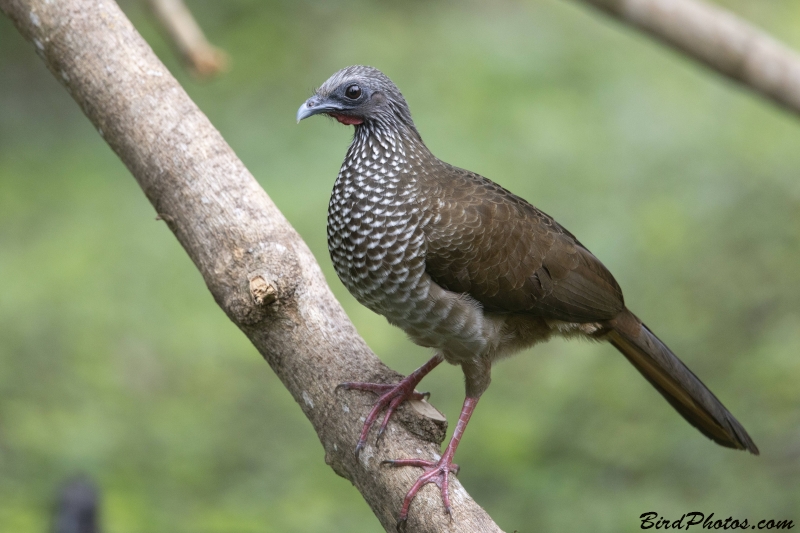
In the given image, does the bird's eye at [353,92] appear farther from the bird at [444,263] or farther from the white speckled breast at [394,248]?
the white speckled breast at [394,248]

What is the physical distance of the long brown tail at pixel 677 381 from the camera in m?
3.36

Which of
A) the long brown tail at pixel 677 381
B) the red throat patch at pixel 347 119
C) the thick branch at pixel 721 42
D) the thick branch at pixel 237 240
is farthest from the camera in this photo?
the thick branch at pixel 721 42

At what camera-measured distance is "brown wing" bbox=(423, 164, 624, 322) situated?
2.96 meters

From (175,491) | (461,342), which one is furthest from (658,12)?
(175,491)

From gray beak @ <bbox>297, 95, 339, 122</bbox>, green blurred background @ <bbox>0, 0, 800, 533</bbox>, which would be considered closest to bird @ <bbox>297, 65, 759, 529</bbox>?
gray beak @ <bbox>297, 95, 339, 122</bbox>

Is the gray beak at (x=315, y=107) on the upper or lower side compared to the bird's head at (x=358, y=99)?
lower

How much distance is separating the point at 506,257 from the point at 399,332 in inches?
135

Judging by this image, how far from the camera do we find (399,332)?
21.1ft

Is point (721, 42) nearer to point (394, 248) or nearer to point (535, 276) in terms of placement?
point (535, 276)

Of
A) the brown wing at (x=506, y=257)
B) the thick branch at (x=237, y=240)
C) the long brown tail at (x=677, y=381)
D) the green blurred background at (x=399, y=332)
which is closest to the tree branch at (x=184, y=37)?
the thick branch at (x=237, y=240)

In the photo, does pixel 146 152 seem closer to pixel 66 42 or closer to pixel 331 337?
pixel 66 42

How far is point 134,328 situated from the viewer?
20.4 ft

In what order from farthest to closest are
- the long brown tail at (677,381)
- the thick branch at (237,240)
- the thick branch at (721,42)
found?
the thick branch at (721,42), the long brown tail at (677,381), the thick branch at (237,240)

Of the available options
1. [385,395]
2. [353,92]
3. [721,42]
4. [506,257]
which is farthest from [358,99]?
[721,42]
